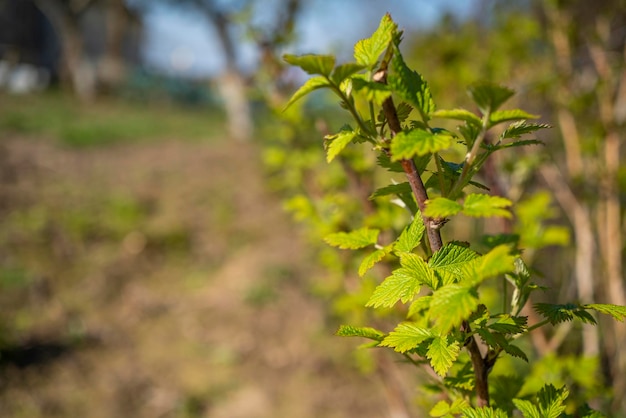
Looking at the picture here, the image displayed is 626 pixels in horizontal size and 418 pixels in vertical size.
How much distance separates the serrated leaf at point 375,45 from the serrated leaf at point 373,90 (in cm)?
2

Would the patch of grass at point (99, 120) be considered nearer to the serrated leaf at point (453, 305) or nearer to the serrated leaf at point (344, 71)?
the serrated leaf at point (344, 71)

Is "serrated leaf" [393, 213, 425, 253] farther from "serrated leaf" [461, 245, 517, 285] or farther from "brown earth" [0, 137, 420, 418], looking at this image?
"brown earth" [0, 137, 420, 418]

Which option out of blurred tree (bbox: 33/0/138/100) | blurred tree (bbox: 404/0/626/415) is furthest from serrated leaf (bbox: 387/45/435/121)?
blurred tree (bbox: 33/0/138/100)

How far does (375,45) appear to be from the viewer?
2.06 ft

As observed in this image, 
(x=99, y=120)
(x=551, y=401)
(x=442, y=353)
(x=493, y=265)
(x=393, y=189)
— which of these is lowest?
(x=551, y=401)

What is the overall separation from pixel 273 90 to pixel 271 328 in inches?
87.0

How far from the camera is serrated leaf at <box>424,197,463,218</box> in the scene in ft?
2.02

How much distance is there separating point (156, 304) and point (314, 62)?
13.3ft

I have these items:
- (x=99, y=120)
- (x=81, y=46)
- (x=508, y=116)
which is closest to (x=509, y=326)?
(x=508, y=116)

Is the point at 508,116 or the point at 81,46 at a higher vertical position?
the point at 81,46

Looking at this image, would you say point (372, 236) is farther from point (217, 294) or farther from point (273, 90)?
point (217, 294)

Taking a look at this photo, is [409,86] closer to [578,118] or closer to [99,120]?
[578,118]

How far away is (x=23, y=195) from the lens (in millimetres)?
5559

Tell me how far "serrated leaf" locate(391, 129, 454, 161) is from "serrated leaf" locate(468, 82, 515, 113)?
0.06 metres
